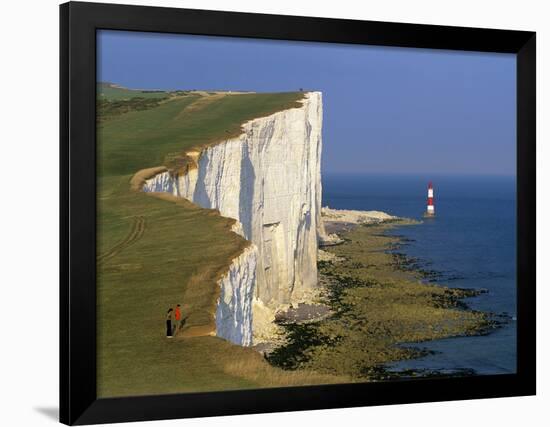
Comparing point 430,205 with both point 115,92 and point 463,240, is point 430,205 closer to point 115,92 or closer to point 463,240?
point 463,240

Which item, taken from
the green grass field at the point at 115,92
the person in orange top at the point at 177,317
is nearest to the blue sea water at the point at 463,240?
the person in orange top at the point at 177,317

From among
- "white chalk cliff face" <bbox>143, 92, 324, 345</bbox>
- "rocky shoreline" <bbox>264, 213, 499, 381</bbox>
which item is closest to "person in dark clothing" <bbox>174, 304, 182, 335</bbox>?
"white chalk cliff face" <bbox>143, 92, 324, 345</bbox>

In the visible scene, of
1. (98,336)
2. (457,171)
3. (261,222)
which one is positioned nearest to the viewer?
(98,336)

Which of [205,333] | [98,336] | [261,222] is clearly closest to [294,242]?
[261,222]

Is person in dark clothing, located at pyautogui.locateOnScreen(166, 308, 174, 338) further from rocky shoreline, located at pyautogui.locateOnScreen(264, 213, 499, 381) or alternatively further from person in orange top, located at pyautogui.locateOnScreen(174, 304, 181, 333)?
rocky shoreline, located at pyautogui.locateOnScreen(264, 213, 499, 381)

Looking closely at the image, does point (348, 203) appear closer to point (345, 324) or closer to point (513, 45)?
point (345, 324)
